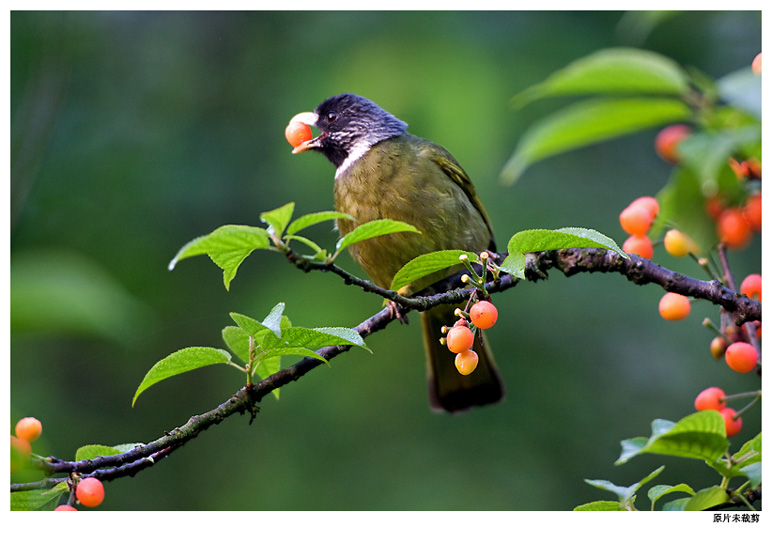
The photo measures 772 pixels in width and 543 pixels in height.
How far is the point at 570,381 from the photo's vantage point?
4.15m

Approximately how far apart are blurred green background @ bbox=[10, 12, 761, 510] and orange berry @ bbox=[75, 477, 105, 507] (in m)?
1.42

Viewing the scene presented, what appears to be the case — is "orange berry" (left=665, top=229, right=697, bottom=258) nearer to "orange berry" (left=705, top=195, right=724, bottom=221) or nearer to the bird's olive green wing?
"orange berry" (left=705, top=195, right=724, bottom=221)

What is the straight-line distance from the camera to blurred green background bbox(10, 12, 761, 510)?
3.46 metres

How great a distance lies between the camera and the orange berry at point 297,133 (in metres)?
2.89

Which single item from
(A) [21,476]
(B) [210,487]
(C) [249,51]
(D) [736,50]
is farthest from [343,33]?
(A) [21,476]

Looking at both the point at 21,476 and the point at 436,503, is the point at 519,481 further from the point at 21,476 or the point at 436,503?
the point at 21,476

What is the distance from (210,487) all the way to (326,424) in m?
0.60

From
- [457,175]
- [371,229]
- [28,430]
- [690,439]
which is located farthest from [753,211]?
[28,430]

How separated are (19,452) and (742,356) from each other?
1577mm

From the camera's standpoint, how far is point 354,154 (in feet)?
10.0

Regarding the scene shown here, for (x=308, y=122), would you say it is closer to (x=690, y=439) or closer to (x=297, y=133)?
(x=297, y=133)

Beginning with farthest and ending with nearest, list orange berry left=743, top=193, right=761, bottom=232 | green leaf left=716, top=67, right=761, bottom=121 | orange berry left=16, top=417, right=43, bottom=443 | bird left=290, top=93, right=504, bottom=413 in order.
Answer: bird left=290, top=93, right=504, bottom=413, orange berry left=743, top=193, right=761, bottom=232, orange berry left=16, top=417, right=43, bottom=443, green leaf left=716, top=67, right=761, bottom=121

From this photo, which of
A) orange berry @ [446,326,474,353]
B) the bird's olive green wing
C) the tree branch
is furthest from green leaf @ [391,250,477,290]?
the bird's olive green wing

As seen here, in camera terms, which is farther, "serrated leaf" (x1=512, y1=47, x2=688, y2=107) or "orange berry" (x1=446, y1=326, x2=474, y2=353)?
"orange berry" (x1=446, y1=326, x2=474, y2=353)
